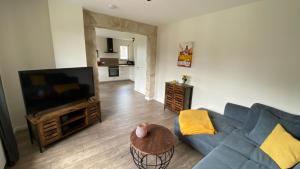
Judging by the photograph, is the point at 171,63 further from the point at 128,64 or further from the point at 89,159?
the point at 128,64

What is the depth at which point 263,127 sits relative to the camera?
1811 millimetres

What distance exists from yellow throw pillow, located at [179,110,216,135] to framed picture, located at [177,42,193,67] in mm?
1438

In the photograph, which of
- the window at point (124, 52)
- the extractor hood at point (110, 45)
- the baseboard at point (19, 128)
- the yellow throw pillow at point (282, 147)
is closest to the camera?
the yellow throw pillow at point (282, 147)

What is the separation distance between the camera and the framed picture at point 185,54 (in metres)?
3.40

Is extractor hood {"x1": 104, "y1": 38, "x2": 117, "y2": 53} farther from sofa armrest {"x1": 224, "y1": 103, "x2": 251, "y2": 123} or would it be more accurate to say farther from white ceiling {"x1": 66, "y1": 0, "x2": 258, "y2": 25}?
sofa armrest {"x1": 224, "y1": 103, "x2": 251, "y2": 123}

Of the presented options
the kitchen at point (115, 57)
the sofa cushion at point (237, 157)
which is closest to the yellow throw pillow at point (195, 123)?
the sofa cushion at point (237, 157)

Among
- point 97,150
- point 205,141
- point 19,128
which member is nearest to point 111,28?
point 97,150

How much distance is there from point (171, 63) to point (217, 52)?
1364 millimetres

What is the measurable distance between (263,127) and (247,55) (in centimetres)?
126

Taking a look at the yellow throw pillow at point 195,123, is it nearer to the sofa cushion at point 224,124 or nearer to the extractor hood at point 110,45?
the sofa cushion at point 224,124

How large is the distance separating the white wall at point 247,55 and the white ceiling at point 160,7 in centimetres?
26

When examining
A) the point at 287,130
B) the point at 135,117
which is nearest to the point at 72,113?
the point at 135,117

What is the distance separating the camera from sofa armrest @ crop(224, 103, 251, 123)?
2326 millimetres

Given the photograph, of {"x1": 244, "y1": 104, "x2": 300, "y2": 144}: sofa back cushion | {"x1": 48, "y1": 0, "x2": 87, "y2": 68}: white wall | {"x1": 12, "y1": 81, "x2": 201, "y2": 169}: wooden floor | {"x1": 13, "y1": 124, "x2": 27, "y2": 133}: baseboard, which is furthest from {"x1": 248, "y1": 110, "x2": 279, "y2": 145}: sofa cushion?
{"x1": 13, "y1": 124, "x2": 27, "y2": 133}: baseboard
